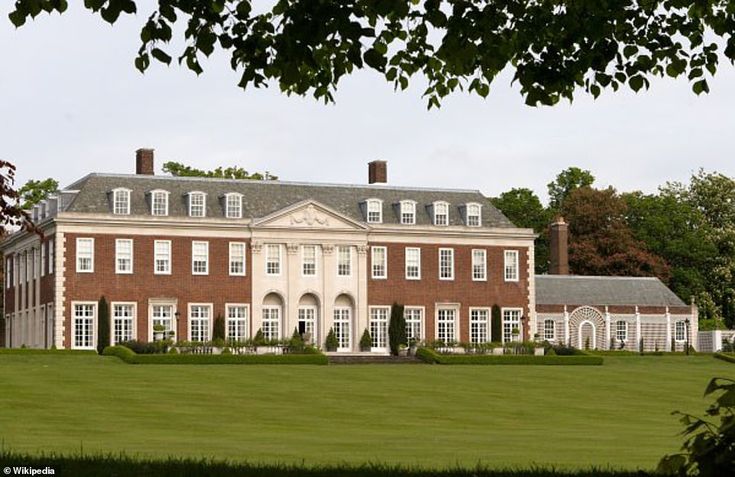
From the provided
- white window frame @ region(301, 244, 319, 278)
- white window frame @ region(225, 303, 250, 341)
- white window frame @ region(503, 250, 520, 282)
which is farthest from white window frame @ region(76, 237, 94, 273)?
white window frame @ region(503, 250, 520, 282)

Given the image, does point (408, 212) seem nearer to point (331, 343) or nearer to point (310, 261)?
point (310, 261)

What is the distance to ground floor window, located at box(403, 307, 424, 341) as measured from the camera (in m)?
65.8

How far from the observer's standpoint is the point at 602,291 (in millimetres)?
74125

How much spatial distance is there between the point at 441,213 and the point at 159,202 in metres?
14.0

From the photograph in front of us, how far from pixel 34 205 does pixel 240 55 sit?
59634 millimetres

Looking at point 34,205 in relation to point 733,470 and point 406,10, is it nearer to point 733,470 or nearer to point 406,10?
point 406,10

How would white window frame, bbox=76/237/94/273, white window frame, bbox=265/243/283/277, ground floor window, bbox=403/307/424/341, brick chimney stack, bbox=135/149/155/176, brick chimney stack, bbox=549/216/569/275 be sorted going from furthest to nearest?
brick chimney stack, bbox=549/216/569/275 < ground floor window, bbox=403/307/424/341 < brick chimney stack, bbox=135/149/155/176 < white window frame, bbox=265/243/283/277 < white window frame, bbox=76/237/94/273

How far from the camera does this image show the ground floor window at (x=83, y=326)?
2368 inches

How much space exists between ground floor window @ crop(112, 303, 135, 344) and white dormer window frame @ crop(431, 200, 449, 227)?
15.5 metres

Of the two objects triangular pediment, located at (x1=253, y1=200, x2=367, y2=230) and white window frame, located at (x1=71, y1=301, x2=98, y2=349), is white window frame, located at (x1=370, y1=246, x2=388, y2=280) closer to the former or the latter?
triangular pediment, located at (x1=253, y1=200, x2=367, y2=230)

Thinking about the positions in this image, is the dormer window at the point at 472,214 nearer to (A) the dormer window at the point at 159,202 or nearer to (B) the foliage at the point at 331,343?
(B) the foliage at the point at 331,343

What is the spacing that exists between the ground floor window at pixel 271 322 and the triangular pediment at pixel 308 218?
3929 mm

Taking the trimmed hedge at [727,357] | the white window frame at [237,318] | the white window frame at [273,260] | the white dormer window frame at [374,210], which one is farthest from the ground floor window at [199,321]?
the trimmed hedge at [727,357]

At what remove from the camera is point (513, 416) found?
33500 mm
